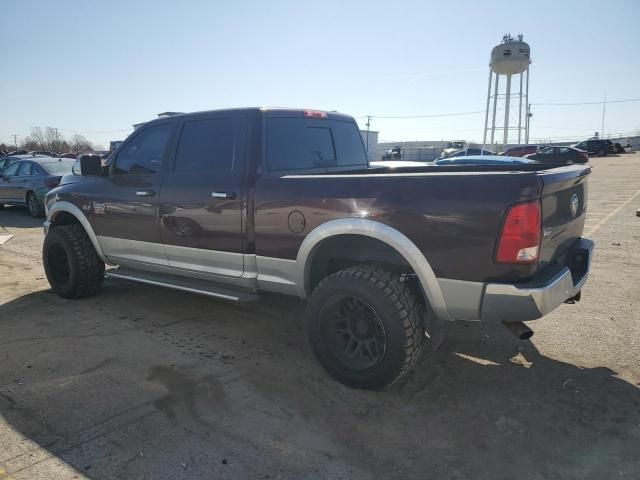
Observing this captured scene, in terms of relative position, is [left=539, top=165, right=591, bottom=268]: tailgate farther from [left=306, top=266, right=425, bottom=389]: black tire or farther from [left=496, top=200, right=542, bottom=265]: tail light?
[left=306, top=266, right=425, bottom=389]: black tire

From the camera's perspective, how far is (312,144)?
445cm

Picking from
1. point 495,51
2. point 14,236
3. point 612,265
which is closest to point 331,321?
point 612,265

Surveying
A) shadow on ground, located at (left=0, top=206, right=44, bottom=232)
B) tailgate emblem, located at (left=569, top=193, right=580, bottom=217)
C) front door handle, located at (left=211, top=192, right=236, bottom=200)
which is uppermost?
front door handle, located at (left=211, top=192, right=236, bottom=200)

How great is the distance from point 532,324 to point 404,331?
2.04 metres

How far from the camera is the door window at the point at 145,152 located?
4.64 m

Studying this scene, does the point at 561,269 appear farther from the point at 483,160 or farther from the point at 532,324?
the point at 483,160

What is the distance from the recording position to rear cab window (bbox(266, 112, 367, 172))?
408 cm

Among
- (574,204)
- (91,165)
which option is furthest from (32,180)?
(574,204)

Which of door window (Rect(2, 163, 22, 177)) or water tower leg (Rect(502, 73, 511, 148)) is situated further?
water tower leg (Rect(502, 73, 511, 148))

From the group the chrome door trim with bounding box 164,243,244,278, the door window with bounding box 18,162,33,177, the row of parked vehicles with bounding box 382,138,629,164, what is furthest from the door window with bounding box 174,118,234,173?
the row of parked vehicles with bounding box 382,138,629,164

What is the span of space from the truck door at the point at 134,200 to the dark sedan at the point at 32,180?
8.54m

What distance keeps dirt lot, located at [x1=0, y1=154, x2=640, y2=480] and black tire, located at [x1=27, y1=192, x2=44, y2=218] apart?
8.71m

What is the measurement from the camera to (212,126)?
4301 millimetres

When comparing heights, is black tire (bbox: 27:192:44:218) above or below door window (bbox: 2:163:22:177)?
below
